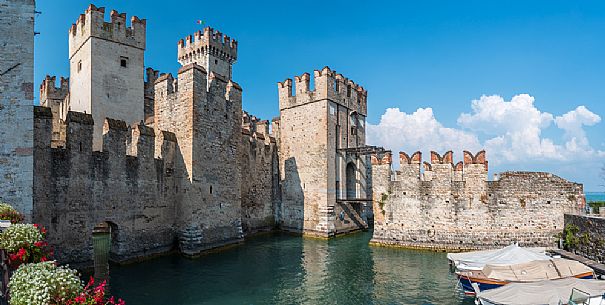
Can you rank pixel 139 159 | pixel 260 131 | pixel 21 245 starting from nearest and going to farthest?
pixel 21 245
pixel 139 159
pixel 260 131

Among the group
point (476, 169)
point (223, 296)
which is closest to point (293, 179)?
point (476, 169)

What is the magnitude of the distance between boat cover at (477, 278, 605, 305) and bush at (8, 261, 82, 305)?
1051 cm

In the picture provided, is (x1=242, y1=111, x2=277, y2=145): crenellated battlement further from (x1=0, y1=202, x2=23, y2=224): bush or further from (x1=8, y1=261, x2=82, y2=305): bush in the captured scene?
(x1=8, y1=261, x2=82, y2=305): bush

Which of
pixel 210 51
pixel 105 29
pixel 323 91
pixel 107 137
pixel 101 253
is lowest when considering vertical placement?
pixel 101 253

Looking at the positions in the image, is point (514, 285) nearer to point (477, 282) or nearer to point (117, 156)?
point (477, 282)

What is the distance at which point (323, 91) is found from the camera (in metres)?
29.1

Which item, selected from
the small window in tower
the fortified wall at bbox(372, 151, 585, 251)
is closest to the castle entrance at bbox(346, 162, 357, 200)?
the fortified wall at bbox(372, 151, 585, 251)

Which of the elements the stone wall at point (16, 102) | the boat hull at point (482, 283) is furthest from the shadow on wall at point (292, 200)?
the stone wall at point (16, 102)

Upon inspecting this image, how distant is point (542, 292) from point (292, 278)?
969 centimetres

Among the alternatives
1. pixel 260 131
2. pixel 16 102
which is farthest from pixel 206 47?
pixel 16 102

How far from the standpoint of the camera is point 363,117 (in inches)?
1346

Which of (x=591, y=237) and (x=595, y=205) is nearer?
(x=591, y=237)

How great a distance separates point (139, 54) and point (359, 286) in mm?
22638

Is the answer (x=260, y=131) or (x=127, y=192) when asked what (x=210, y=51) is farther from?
(x=127, y=192)
